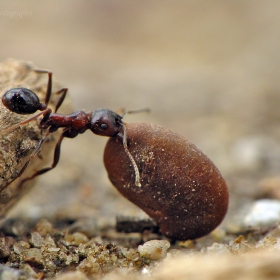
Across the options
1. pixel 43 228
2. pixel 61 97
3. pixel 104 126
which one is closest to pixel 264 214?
pixel 104 126

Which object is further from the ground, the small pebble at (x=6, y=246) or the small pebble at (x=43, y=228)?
the small pebble at (x=43, y=228)

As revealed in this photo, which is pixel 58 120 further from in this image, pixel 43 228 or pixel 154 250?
pixel 154 250

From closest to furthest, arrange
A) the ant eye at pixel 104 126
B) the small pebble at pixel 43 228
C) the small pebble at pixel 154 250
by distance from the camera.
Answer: the small pebble at pixel 154 250 < the small pebble at pixel 43 228 < the ant eye at pixel 104 126

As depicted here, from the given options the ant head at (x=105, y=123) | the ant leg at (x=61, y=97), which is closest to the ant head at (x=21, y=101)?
the ant leg at (x=61, y=97)

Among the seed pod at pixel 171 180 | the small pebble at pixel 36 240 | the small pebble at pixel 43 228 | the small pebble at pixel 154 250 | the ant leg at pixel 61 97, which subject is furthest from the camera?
the ant leg at pixel 61 97

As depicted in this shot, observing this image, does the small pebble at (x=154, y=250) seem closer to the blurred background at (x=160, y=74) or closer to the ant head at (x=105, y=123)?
the ant head at (x=105, y=123)

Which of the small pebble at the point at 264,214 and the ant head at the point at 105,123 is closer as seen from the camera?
the ant head at the point at 105,123
